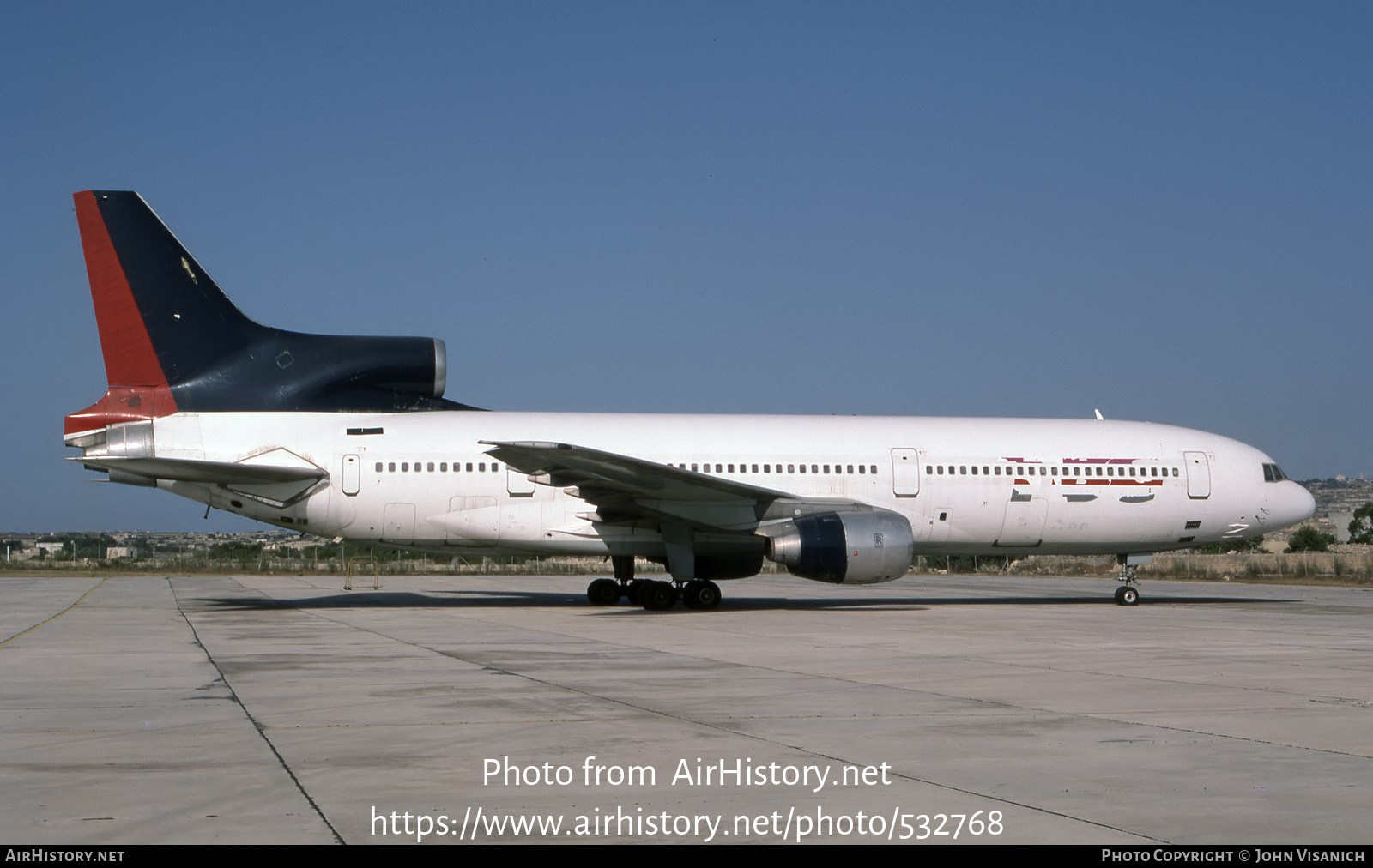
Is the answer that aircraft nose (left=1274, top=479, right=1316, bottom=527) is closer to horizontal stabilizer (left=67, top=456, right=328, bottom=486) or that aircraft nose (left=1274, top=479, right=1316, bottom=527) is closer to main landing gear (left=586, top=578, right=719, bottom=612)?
main landing gear (left=586, top=578, right=719, bottom=612)

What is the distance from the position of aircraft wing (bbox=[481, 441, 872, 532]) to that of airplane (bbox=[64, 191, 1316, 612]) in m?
0.05

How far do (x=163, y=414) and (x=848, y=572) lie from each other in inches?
418

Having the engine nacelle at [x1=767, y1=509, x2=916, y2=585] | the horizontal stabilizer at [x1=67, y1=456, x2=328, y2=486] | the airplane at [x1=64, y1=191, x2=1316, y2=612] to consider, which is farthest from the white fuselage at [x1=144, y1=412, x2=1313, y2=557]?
the engine nacelle at [x1=767, y1=509, x2=916, y2=585]

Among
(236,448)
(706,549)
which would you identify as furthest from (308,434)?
(706,549)

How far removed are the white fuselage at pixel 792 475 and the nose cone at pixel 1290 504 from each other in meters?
0.04

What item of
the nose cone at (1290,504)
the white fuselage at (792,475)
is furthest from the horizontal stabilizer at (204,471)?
the nose cone at (1290,504)

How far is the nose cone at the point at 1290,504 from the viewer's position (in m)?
22.5

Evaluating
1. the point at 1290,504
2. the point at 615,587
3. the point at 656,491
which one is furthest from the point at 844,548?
the point at 1290,504

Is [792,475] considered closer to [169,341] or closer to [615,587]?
[615,587]

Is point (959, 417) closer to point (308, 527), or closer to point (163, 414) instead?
point (308, 527)

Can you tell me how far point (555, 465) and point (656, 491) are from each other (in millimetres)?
1609

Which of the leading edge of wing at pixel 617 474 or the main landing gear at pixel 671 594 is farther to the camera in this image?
the main landing gear at pixel 671 594

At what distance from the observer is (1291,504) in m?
22.6

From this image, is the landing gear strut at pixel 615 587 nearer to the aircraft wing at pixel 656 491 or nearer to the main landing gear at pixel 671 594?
the main landing gear at pixel 671 594
